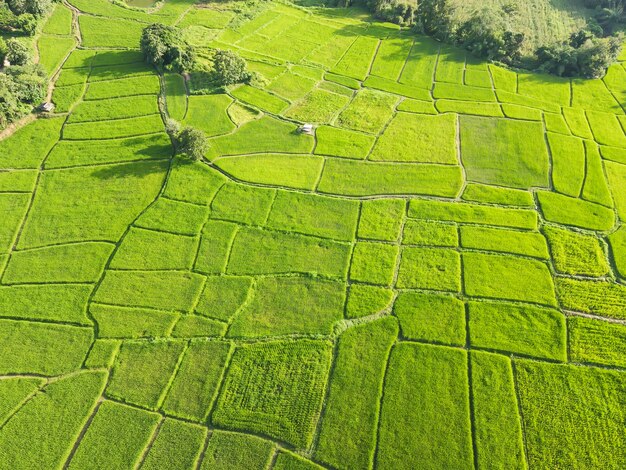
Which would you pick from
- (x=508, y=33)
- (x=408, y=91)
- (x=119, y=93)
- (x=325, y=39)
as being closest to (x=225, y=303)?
(x=119, y=93)

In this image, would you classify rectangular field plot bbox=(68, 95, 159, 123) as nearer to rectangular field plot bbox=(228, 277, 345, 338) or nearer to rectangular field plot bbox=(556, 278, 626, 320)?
rectangular field plot bbox=(228, 277, 345, 338)

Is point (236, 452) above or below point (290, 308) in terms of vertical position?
below

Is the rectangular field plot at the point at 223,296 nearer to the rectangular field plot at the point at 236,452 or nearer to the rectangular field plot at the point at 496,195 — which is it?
the rectangular field plot at the point at 236,452

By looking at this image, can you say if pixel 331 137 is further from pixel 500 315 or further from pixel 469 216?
pixel 500 315

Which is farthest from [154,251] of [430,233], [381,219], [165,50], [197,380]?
[165,50]

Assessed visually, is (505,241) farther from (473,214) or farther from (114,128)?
(114,128)

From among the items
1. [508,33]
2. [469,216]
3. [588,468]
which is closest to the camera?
[588,468]
